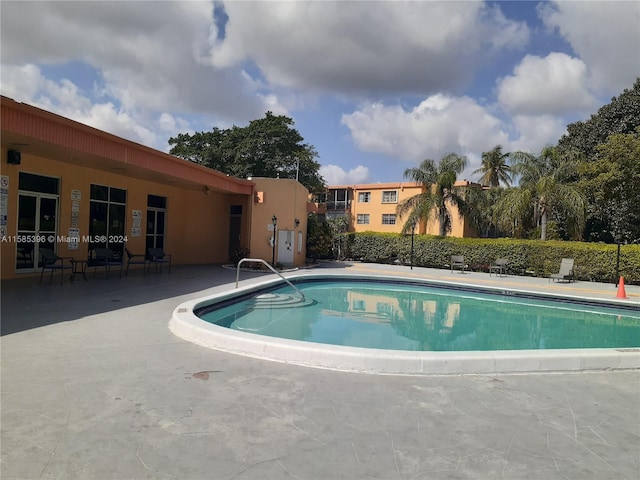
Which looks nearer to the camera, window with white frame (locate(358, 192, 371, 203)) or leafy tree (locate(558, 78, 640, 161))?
leafy tree (locate(558, 78, 640, 161))

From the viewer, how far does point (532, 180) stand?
23.0 m

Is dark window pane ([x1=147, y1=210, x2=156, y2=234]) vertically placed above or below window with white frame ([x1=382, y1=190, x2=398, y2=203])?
below

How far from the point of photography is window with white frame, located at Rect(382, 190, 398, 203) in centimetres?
3662

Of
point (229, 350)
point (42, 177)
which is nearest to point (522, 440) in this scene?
point (229, 350)

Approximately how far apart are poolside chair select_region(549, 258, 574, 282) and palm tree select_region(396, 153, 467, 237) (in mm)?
6535

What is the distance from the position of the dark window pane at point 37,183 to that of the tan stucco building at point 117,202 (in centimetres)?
3

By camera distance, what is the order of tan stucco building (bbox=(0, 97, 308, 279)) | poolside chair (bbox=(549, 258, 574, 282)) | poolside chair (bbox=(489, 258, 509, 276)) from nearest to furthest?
1. tan stucco building (bbox=(0, 97, 308, 279))
2. poolside chair (bbox=(549, 258, 574, 282))
3. poolside chair (bbox=(489, 258, 509, 276))

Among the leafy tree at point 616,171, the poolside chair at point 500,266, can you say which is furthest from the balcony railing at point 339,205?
the poolside chair at point 500,266

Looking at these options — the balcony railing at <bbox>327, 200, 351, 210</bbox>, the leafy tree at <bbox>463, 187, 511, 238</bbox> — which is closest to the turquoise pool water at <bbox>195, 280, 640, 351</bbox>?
the leafy tree at <bbox>463, 187, 511, 238</bbox>

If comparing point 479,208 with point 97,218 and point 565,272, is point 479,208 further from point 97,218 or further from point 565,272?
point 97,218

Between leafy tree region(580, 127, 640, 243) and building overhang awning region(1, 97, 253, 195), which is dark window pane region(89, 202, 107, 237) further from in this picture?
leafy tree region(580, 127, 640, 243)

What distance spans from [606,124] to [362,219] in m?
19.5

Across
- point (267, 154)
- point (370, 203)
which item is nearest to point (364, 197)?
point (370, 203)

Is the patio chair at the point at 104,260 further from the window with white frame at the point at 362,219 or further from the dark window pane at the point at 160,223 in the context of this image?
the window with white frame at the point at 362,219
